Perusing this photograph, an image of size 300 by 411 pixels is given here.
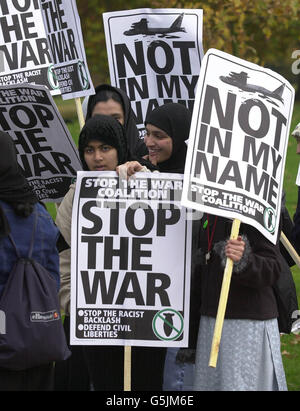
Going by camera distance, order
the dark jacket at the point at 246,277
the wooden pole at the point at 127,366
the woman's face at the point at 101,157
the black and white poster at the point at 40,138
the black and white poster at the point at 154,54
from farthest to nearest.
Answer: the black and white poster at the point at 154,54 < the black and white poster at the point at 40,138 < the woman's face at the point at 101,157 < the wooden pole at the point at 127,366 < the dark jacket at the point at 246,277

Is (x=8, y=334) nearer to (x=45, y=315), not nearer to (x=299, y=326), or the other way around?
(x=45, y=315)

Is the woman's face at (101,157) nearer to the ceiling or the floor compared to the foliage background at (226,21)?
nearer to the ceiling

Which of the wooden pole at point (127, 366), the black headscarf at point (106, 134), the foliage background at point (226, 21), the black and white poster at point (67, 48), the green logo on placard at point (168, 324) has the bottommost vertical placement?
the foliage background at point (226, 21)

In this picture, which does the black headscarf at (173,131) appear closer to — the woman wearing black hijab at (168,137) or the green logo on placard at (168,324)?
the woman wearing black hijab at (168,137)

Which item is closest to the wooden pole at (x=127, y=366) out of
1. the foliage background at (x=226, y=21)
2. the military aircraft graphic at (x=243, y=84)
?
the military aircraft graphic at (x=243, y=84)

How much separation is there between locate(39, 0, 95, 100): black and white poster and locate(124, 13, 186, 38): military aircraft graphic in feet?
1.26

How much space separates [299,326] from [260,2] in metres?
13.4

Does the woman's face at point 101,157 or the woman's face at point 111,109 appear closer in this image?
the woman's face at point 101,157

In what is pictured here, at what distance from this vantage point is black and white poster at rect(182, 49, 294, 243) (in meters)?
5.52

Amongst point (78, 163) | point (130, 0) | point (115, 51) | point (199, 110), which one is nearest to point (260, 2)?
point (130, 0)

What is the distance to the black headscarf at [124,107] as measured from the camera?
731 centimetres

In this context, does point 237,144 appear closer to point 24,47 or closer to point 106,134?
point 106,134

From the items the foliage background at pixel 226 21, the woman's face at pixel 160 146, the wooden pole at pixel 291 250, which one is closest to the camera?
the woman's face at pixel 160 146

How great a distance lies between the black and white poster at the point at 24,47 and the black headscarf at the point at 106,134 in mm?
2063
